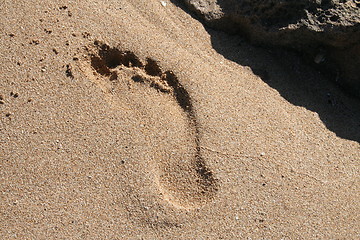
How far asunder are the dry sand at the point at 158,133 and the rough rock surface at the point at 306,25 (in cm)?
10

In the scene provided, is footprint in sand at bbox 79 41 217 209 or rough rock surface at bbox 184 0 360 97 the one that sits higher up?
rough rock surface at bbox 184 0 360 97

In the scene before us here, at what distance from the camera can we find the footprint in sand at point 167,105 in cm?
234

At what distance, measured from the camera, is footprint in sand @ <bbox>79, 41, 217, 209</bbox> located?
7.67ft

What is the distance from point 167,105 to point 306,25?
3.05ft

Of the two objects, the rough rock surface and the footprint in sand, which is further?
the rough rock surface

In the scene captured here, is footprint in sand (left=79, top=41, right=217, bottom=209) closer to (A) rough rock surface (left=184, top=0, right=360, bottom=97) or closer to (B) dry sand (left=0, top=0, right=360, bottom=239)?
(B) dry sand (left=0, top=0, right=360, bottom=239)

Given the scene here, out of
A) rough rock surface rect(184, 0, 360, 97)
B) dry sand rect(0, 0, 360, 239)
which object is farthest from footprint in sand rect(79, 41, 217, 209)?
rough rock surface rect(184, 0, 360, 97)

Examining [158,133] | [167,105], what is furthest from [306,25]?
[158,133]

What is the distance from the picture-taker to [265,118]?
101 inches

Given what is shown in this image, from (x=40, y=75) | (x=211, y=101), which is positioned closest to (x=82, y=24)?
(x=40, y=75)

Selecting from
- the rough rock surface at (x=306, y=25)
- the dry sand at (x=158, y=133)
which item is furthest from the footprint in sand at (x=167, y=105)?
the rough rock surface at (x=306, y=25)

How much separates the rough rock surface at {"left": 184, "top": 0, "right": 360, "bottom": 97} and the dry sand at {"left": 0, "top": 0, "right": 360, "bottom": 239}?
100 millimetres

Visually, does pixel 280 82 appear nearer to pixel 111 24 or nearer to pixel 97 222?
pixel 111 24

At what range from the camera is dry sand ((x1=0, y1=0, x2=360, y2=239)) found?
2.25m
